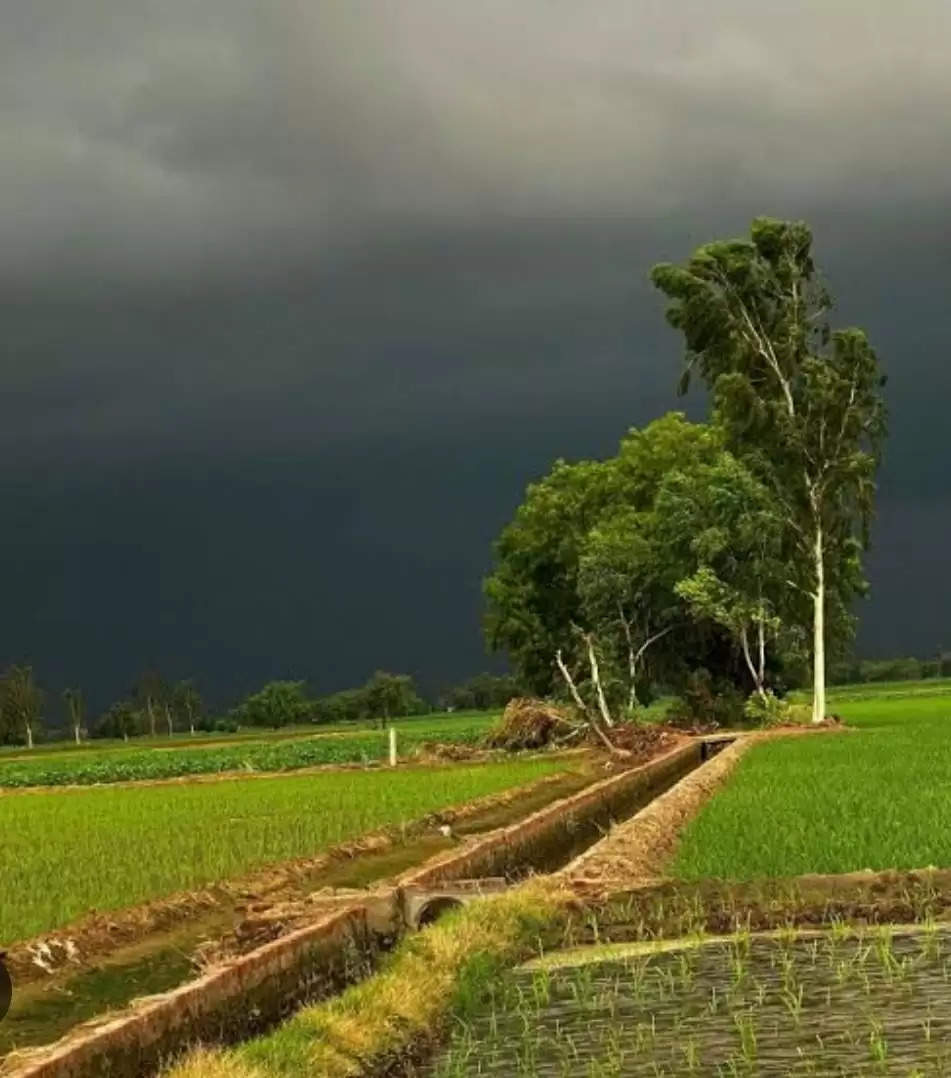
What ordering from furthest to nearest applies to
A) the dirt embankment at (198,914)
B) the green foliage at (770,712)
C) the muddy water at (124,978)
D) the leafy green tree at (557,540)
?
the leafy green tree at (557,540) < the green foliage at (770,712) < the dirt embankment at (198,914) < the muddy water at (124,978)

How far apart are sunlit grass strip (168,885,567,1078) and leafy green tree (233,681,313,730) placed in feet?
469

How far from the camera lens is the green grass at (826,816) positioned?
13688mm

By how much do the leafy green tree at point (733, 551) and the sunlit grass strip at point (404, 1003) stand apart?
3604cm

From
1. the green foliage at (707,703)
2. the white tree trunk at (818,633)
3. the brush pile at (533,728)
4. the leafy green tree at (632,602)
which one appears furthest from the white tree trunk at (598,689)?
the white tree trunk at (818,633)

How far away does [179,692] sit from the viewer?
181 metres

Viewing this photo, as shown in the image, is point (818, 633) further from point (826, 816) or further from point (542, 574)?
point (826, 816)

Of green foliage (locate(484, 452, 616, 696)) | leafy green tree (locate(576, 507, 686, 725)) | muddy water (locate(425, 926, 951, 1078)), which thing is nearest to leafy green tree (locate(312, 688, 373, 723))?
green foliage (locate(484, 452, 616, 696))

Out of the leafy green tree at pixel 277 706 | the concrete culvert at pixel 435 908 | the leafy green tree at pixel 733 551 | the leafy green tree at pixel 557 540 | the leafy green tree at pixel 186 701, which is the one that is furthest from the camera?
the leafy green tree at pixel 186 701

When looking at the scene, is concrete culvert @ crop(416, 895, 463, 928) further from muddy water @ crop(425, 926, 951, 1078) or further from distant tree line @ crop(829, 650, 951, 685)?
distant tree line @ crop(829, 650, 951, 685)

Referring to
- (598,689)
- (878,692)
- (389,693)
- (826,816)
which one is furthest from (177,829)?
(389,693)

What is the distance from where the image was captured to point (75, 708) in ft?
502

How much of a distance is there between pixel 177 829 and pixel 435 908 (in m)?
9.91

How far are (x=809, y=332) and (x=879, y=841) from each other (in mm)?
35665

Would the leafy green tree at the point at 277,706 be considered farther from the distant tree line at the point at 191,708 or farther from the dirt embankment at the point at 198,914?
the dirt embankment at the point at 198,914
